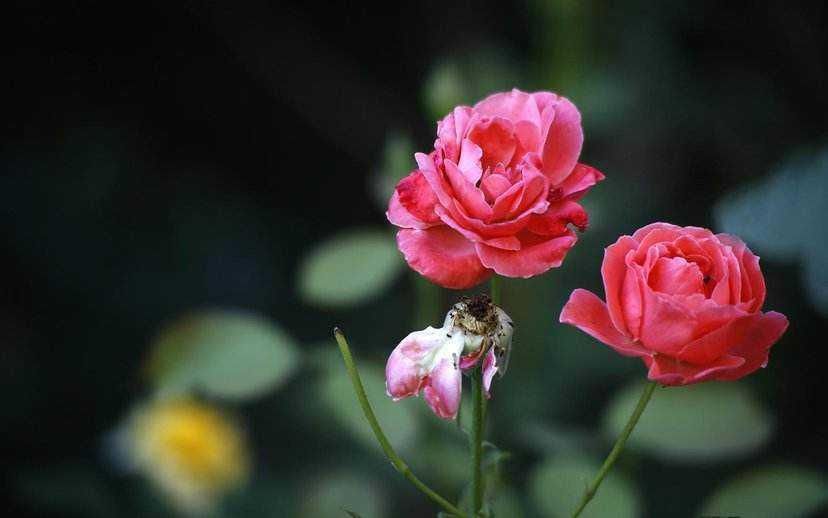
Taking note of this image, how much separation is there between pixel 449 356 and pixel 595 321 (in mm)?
85

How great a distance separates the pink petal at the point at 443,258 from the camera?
0.54 metres

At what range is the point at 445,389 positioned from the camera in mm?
530

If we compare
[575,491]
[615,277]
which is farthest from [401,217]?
[575,491]

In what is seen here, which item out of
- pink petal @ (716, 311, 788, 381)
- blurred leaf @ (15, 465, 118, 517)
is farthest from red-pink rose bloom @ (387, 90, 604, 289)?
blurred leaf @ (15, 465, 118, 517)

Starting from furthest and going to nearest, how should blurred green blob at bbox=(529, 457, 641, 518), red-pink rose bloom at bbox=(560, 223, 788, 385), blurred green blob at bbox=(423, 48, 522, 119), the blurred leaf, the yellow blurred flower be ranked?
blurred green blob at bbox=(423, 48, 522, 119)
the blurred leaf
the yellow blurred flower
blurred green blob at bbox=(529, 457, 641, 518)
red-pink rose bloom at bbox=(560, 223, 788, 385)

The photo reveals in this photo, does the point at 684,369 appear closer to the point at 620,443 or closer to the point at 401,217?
the point at 620,443

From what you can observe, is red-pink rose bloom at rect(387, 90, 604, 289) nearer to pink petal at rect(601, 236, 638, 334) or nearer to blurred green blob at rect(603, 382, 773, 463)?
pink petal at rect(601, 236, 638, 334)

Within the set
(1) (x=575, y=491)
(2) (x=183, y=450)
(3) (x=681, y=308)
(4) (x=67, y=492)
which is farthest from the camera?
(4) (x=67, y=492)

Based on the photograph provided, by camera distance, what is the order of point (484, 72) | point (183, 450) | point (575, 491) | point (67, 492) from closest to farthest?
point (575, 491) < point (183, 450) < point (67, 492) < point (484, 72)

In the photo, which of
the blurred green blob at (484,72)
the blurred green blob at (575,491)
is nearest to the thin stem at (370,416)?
the blurred green blob at (575,491)

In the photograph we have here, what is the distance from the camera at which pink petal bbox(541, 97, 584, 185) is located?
57cm

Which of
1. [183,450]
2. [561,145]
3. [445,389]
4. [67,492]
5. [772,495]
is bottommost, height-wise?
[67,492]

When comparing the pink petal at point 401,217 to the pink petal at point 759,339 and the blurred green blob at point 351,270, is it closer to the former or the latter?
the pink petal at point 759,339

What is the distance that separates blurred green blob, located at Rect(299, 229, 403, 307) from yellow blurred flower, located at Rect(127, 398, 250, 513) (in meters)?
0.24
